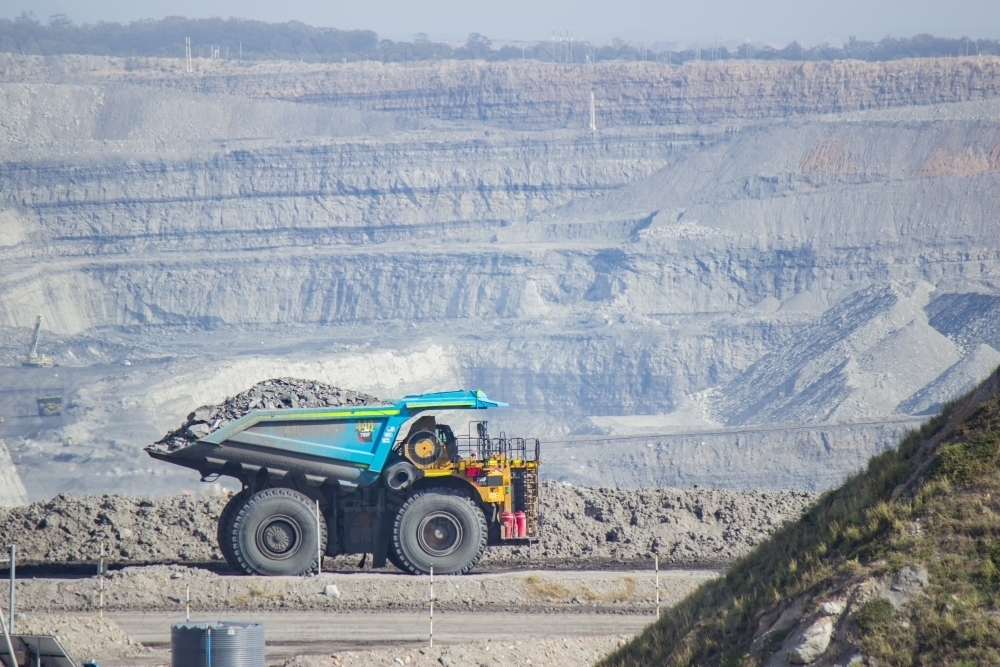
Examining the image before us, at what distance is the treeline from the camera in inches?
5369

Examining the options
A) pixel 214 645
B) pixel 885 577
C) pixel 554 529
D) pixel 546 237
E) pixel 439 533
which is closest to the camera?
pixel 885 577

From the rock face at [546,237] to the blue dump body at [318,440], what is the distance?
3877cm

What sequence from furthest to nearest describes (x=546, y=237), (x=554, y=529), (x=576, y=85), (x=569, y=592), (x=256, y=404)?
(x=576, y=85)
(x=546, y=237)
(x=554, y=529)
(x=256, y=404)
(x=569, y=592)

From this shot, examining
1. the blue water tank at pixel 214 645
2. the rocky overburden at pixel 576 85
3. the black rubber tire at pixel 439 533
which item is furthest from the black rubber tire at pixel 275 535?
the rocky overburden at pixel 576 85

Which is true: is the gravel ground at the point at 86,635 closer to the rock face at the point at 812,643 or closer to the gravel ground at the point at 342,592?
the gravel ground at the point at 342,592

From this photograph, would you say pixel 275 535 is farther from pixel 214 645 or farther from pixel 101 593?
pixel 214 645

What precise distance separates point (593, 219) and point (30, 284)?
116ft

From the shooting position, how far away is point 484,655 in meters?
12.2

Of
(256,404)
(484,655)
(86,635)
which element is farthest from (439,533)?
(86,635)

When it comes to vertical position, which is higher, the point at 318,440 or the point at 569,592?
the point at 318,440

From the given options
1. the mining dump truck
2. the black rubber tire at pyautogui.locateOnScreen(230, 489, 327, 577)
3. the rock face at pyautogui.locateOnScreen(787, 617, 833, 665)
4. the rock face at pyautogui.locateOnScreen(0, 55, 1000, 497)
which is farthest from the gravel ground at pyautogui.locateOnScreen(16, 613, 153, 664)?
the rock face at pyautogui.locateOnScreen(0, 55, 1000, 497)

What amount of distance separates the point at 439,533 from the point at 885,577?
8212mm

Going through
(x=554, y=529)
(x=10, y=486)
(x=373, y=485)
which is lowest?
(x=10, y=486)

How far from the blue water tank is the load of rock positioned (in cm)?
553
